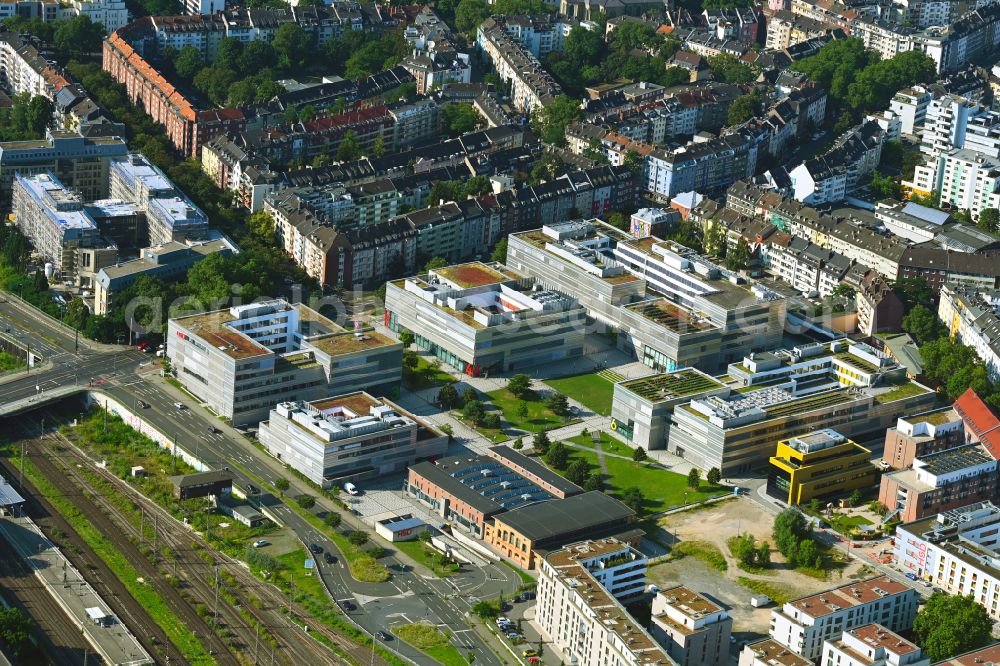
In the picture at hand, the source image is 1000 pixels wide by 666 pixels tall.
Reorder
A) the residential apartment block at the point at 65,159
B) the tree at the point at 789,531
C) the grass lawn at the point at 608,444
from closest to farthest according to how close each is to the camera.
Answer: the tree at the point at 789,531
the grass lawn at the point at 608,444
the residential apartment block at the point at 65,159

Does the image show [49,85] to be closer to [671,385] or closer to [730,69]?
[730,69]

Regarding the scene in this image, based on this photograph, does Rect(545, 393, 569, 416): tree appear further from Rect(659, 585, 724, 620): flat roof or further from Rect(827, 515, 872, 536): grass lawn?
Rect(659, 585, 724, 620): flat roof

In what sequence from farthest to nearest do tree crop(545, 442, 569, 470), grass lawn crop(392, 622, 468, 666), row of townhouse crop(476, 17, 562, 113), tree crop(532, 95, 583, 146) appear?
row of townhouse crop(476, 17, 562, 113)
tree crop(532, 95, 583, 146)
tree crop(545, 442, 569, 470)
grass lawn crop(392, 622, 468, 666)

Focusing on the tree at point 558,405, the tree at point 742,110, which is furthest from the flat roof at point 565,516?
the tree at point 742,110

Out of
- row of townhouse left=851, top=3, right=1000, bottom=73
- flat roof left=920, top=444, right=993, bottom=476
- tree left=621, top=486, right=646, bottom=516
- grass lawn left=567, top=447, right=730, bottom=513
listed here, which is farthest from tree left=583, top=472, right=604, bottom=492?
row of townhouse left=851, top=3, right=1000, bottom=73

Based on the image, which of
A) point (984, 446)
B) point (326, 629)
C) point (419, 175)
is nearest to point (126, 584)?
point (326, 629)

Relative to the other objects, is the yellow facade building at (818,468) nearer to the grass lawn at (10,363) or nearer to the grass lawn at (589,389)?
the grass lawn at (589,389)

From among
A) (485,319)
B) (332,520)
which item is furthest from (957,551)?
(485,319)
